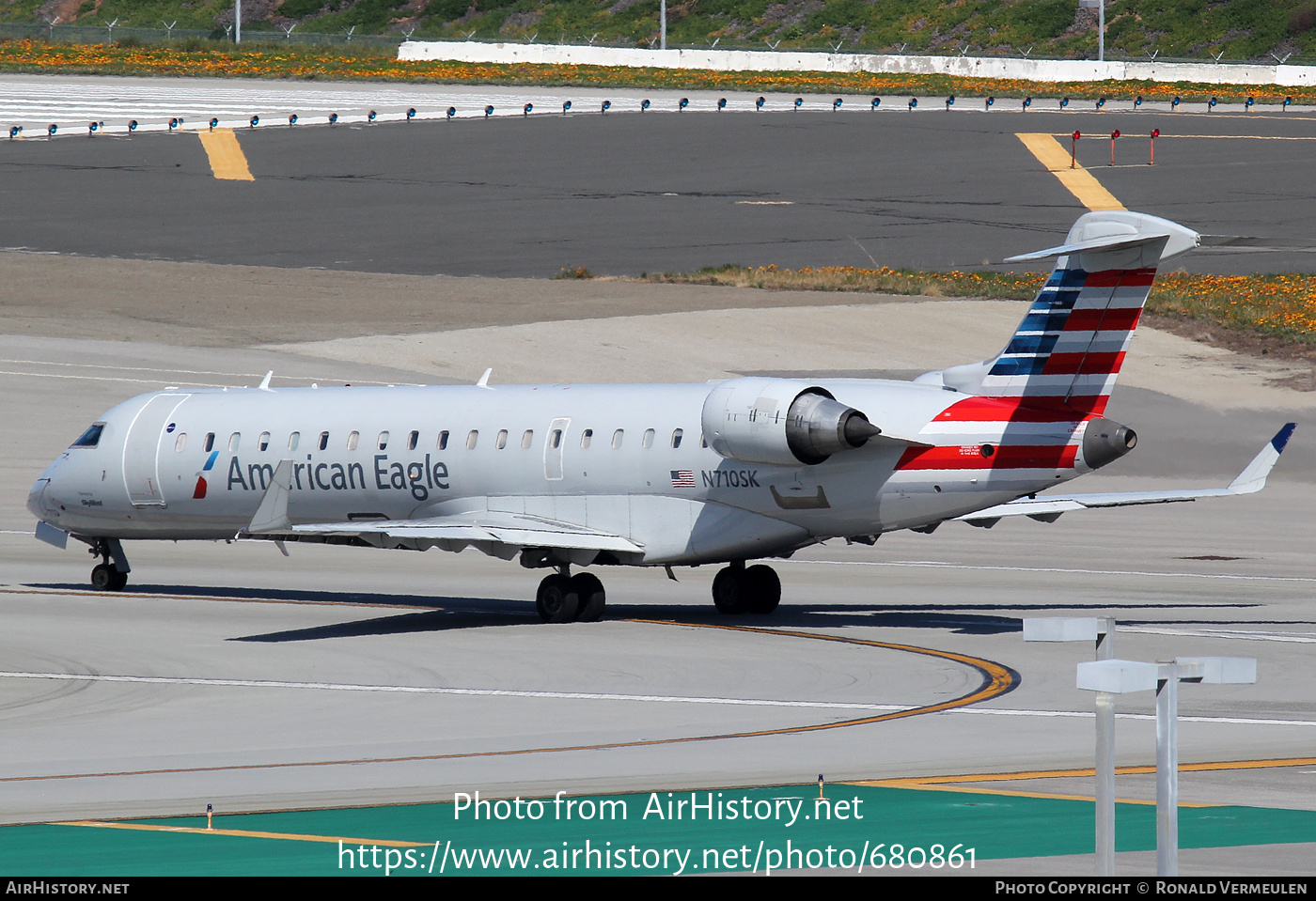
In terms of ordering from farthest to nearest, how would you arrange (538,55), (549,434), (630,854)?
1. (538,55)
2. (549,434)
3. (630,854)


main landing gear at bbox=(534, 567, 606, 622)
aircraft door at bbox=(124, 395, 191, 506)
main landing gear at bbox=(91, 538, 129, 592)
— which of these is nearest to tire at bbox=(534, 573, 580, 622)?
main landing gear at bbox=(534, 567, 606, 622)

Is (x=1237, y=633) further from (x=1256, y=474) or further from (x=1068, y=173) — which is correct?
(x=1068, y=173)

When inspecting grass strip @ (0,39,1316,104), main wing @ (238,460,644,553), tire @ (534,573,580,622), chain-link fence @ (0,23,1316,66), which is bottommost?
tire @ (534,573,580,622)

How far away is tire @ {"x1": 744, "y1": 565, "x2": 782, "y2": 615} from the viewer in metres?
29.7

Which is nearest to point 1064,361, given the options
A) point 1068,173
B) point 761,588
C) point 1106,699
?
point 761,588

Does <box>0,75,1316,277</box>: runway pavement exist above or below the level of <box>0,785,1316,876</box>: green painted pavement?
above

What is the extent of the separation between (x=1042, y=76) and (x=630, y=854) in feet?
366

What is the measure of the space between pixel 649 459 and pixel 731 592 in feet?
8.99

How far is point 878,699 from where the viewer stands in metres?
21.9

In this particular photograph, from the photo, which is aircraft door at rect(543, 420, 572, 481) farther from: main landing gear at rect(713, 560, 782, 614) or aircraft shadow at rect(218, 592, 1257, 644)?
main landing gear at rect(713, 560, 782, 614)

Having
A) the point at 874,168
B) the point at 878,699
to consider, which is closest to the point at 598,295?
the point at 874,168

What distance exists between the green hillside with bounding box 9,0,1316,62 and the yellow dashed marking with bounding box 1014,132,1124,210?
49.8m

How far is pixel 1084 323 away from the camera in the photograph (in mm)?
25641
